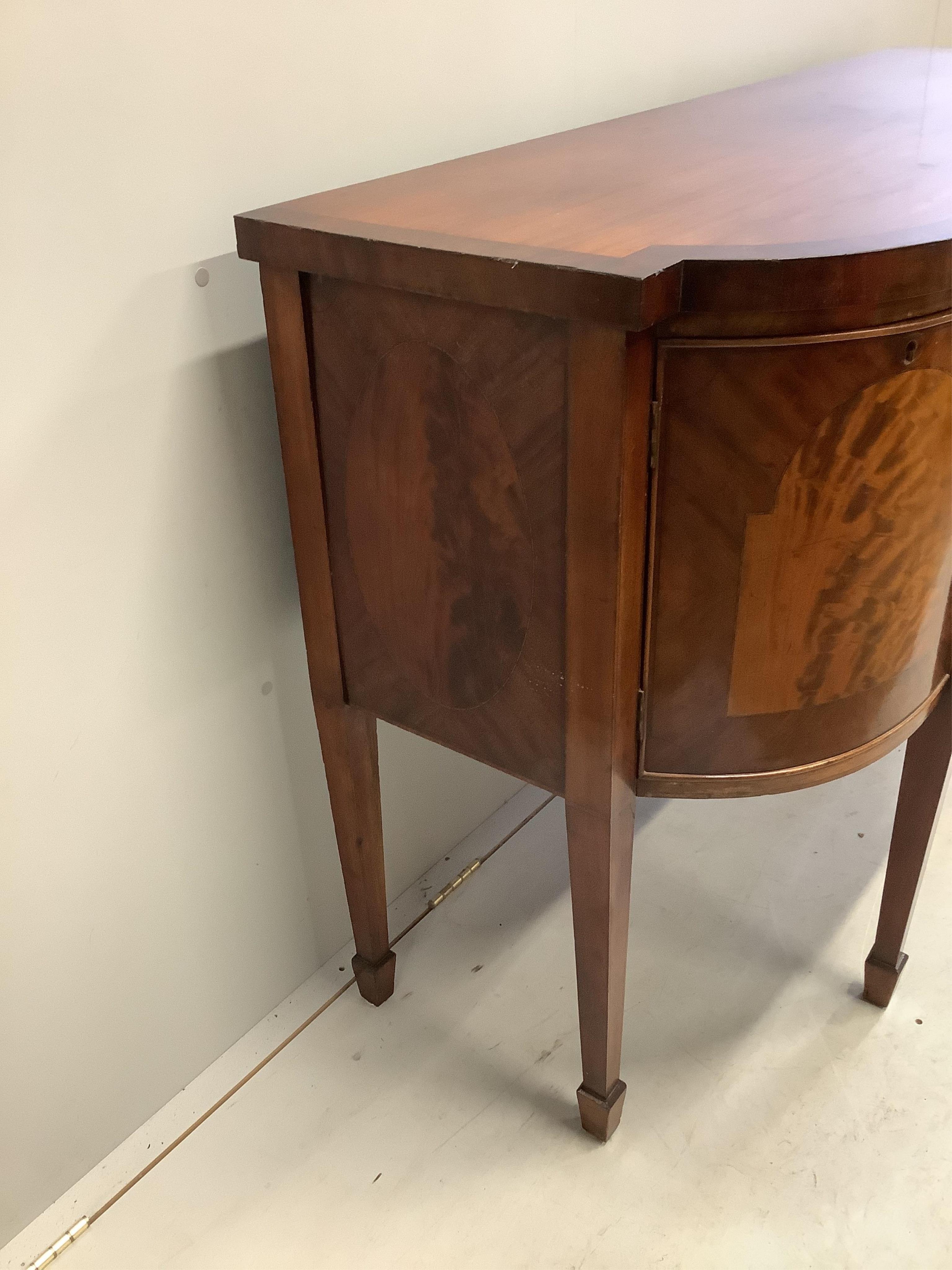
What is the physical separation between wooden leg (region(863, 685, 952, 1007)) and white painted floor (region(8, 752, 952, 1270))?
61mm

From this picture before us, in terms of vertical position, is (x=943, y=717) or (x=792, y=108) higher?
(x=792, y=108)

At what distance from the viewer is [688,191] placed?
919 mm

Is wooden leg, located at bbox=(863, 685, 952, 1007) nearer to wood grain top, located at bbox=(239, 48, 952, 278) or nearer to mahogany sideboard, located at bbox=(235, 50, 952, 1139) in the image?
mahogany sideboard, located at bbox=(235, 50, 952, 1139)

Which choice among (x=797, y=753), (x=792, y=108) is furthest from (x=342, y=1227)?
(x=792, y=108)

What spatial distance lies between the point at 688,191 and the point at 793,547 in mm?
319

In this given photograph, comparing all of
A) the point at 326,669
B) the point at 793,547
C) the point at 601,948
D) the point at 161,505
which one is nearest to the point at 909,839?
the point at 601,948

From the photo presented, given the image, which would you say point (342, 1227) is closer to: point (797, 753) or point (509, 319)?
point (797, 753)

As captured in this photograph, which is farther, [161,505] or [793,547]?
[161,505]

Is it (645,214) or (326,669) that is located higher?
(645,214)

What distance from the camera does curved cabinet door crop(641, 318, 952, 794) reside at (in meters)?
0.78

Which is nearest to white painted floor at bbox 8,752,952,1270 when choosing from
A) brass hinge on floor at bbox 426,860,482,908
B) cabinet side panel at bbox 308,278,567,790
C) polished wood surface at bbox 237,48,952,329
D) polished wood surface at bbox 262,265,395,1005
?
brass hinge on floor at bbox 426,860,482,908

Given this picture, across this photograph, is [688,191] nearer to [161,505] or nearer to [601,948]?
[161,505]

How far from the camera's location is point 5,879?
38.1 inches

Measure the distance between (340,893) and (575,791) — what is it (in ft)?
1.77
